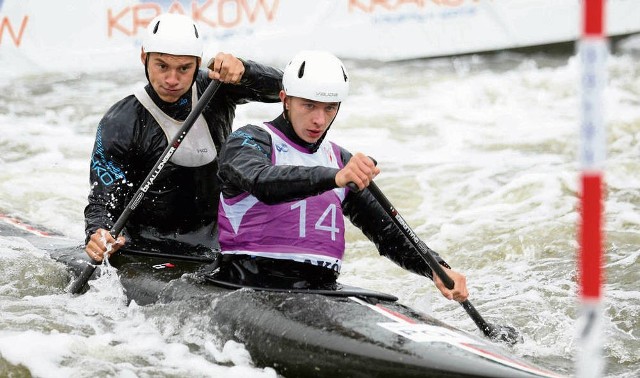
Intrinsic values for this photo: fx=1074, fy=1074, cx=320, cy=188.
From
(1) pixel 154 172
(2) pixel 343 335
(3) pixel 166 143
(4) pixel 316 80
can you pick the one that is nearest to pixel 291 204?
(4) pixel 316 80

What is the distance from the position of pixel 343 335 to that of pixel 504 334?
4.03 feet

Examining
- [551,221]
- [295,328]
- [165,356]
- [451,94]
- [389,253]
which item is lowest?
[165,356]

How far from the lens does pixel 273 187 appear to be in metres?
4.46

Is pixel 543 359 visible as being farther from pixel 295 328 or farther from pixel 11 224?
pixel 11 224

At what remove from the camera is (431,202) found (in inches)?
361

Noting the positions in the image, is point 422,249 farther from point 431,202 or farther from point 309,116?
point 431,202

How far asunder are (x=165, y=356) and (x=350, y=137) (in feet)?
22.7

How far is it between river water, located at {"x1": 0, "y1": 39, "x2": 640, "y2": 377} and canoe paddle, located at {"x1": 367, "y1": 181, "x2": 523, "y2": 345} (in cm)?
9

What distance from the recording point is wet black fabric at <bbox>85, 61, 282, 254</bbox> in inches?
227

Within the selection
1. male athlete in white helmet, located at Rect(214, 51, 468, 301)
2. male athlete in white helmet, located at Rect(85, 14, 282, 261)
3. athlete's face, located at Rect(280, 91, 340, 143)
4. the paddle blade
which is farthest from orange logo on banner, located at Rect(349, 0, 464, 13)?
athlete's face, located at Rect(280, 91, 340, 143)

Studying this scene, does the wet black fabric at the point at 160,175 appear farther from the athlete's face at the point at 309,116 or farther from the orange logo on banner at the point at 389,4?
the orange logo on banner at the point at 389,4

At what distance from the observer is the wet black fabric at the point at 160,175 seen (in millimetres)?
5777

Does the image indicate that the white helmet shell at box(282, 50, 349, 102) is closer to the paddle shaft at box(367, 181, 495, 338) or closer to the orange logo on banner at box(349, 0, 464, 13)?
the paddle shaft at box(367, 181, 495, 338)

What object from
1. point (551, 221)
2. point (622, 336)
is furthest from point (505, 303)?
point (551, 221)
